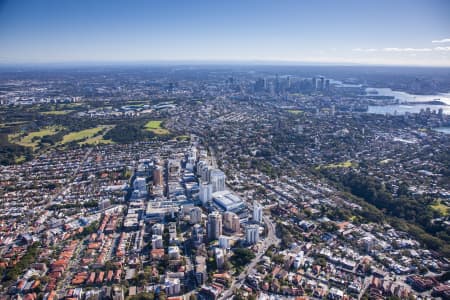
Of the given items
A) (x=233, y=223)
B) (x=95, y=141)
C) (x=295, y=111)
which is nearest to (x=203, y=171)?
(x=233, y=223)

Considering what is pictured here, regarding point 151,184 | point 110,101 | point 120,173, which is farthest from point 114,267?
point 110,101

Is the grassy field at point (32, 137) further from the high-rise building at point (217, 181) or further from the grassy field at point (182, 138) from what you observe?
the high-rise building at point (217, 181)

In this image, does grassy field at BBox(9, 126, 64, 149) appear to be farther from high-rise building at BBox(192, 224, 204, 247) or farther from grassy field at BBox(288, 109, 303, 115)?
grassy field at BBox(288, 109, 303, 115)

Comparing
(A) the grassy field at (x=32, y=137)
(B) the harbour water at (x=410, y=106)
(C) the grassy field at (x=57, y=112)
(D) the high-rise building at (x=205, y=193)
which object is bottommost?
(D) the high-rise building at (x=205, y=193)

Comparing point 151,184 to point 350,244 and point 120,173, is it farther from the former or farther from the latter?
point 350,244

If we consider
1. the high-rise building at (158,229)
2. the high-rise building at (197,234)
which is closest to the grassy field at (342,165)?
the high-rise building at (197,234)
